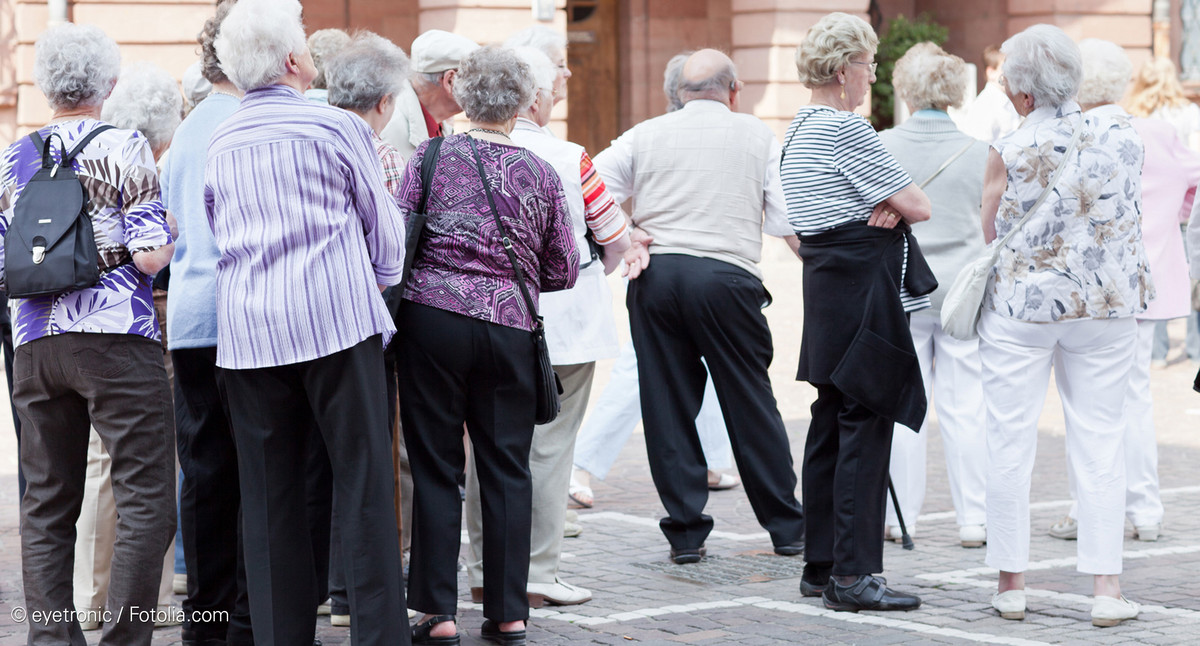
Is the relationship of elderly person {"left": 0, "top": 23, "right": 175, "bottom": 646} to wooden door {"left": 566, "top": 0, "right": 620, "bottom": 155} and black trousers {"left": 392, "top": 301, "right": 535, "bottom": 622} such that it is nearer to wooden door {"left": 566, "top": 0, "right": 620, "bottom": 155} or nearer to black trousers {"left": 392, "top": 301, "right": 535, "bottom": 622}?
black trousers {"left": 392, "top": 301, "right": 535, "bottom": 622}

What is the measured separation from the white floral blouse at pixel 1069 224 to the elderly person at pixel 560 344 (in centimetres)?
148

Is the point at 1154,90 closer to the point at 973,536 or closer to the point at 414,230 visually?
the point at 973,536

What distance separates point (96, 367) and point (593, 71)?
18.7 meters

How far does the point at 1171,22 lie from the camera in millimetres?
22875

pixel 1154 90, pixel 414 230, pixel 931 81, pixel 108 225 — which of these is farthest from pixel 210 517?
pixel 1154 90

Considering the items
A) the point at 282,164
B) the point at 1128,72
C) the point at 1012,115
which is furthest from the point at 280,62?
the point at 1012,115

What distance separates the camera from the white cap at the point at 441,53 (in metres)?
6.35

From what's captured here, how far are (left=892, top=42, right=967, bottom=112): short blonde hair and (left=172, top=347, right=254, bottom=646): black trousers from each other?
3554 millimetres

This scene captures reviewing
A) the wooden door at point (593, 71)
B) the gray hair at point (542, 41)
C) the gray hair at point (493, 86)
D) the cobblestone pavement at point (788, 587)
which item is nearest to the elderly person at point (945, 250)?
the cobblestone pavement at point (788, 587)

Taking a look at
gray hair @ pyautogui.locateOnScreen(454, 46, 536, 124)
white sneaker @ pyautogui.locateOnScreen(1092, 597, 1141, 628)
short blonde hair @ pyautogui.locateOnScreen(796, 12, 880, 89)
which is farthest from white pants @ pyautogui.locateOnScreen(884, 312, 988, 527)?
gray hair @ pyautogui.locateOnScreen(454, 46, 536, 124)

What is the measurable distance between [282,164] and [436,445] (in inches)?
48.4

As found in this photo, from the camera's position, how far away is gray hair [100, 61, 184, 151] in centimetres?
566

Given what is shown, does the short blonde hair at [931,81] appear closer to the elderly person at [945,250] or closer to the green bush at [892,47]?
the elderly person at [945,250]

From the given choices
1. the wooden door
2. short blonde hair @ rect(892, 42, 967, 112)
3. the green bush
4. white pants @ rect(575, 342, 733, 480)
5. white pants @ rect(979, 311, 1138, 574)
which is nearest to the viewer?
white pants @ rect(979, 311, 1138, 574)
